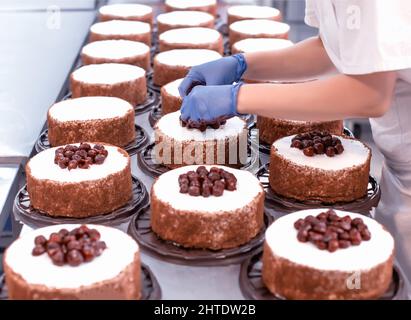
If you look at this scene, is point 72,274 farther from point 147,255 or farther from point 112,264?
point 147,255

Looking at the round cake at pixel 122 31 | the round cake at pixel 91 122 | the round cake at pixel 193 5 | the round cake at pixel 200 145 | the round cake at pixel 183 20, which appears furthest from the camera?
the round cake at pixel 193 5

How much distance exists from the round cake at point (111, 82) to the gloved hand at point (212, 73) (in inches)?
15.4

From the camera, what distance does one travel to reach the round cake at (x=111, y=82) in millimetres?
2654

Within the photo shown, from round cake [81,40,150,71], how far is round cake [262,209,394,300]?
1628 millimetres

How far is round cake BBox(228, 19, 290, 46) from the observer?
11.1ft

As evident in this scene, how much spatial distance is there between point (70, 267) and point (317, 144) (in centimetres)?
94

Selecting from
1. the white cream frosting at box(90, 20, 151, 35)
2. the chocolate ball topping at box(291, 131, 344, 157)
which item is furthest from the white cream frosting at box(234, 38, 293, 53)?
the chocolate ball topping at box(291, 131, 344, 157)

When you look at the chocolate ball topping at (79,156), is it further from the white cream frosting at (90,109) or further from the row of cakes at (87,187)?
the white cream frosting at (90,109)

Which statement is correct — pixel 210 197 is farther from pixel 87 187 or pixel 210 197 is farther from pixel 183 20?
pixel 183 20

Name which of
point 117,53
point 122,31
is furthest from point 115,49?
point 122,31

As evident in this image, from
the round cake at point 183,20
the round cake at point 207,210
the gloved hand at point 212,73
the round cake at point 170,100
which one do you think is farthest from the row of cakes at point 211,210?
the round cake at point 183,20

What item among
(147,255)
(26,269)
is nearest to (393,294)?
(147,255)

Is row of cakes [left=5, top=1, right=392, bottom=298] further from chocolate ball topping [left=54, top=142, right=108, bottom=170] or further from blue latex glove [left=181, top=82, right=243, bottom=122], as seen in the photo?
blue latex glove [left=181, top=82, right=243, bottom=122]
